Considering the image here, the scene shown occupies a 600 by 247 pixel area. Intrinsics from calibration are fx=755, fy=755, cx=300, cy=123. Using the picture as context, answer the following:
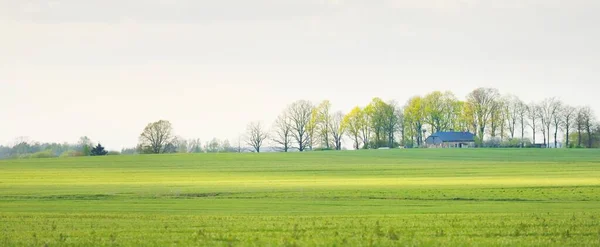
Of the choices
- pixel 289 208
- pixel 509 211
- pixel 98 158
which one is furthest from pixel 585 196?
pixel 98 158

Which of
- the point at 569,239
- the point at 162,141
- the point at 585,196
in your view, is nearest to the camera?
the point at 569,239

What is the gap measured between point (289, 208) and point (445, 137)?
408 ft

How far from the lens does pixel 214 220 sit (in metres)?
28.8

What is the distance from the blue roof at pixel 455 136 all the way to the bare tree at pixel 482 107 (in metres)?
2.67

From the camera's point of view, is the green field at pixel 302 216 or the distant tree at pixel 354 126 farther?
the distant tree at pixel 354 126

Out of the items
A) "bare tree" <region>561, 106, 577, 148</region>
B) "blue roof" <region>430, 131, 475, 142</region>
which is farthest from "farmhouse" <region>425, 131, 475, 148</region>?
"bare tree" <region>561, 106, 577, 148</region>

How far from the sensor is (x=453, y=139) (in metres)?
156

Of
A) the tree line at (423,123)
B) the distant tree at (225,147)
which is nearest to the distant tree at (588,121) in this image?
the tree line at (423,123)

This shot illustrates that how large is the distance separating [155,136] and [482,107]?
2604 inches

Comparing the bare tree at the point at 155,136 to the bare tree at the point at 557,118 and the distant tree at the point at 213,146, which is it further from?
the bare tree at the point at 557,118

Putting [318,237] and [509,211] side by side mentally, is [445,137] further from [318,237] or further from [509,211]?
[318,237]

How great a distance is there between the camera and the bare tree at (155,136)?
15050 cm

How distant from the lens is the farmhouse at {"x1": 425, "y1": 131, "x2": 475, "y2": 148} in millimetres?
155125

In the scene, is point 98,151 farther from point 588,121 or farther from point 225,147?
point 588,121
